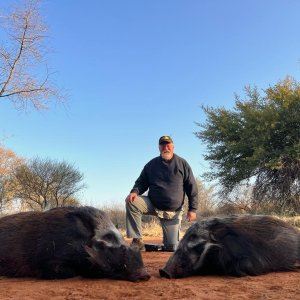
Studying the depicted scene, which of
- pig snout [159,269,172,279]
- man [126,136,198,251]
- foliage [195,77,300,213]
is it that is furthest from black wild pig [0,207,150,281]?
foliage [195,77,300,213]

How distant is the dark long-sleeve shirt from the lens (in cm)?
868

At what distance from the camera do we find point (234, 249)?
213 inches

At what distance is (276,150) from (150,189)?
1477 centimetres

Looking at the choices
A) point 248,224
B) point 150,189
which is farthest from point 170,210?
point 248,224

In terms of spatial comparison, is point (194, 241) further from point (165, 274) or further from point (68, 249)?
point (68, 249)

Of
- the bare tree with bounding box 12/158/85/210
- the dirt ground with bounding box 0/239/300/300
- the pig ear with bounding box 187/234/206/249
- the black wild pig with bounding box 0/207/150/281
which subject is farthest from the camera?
the bare tree with bounding box 12/158/85/210

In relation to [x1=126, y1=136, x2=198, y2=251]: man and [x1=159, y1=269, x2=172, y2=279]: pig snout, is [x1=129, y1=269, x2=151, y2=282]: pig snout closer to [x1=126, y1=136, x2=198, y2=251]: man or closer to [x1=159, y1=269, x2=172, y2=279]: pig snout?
[x1=159, y1=269, x2=172, y2=279]: pig snout

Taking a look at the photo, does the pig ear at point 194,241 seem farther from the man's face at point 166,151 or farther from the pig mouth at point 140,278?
the man's face at point 166,151

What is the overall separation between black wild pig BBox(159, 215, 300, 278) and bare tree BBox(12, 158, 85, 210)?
114 feet

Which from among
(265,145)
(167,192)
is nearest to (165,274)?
(167,192)

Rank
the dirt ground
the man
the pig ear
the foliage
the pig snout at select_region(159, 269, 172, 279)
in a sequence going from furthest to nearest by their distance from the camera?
the foliage → the man → the pig ear → the pig snout at select_region(159, 269, 172, 279) → the dirt ground

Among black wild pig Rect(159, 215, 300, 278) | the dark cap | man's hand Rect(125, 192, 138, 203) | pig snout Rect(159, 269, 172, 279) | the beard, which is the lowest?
pig snout Rect(159, 269, 172, 279)

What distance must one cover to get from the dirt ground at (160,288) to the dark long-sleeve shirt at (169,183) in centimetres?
343

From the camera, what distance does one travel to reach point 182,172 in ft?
29.0
